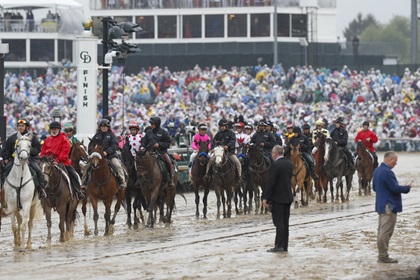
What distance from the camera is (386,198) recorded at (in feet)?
61.0

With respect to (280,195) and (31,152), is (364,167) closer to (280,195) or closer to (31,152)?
(31,152)

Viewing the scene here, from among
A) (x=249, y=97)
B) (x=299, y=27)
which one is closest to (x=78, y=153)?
(x=249, y=97)

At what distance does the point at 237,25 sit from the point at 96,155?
6158cm

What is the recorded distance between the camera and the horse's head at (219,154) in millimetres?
28047

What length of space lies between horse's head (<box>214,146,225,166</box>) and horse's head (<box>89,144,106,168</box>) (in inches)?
167

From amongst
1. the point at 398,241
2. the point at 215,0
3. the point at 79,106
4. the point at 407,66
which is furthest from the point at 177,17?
the point at 398,241

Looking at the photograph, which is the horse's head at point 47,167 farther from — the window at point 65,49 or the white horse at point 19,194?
the window at point 65,49

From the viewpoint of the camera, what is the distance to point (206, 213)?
29.0 metres

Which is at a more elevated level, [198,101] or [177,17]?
[177,17]

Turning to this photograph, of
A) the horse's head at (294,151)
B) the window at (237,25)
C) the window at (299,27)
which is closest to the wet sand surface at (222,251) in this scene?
the horse's head at (294,151)

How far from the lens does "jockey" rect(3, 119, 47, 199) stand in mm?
21953

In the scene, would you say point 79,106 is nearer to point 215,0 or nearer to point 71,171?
point 71,171

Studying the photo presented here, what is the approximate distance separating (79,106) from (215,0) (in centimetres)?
4860

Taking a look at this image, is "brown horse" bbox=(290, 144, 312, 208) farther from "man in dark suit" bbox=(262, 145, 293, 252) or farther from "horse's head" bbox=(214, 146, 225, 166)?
"man in dark suit" bbox=(262, 145, 293, 252)
